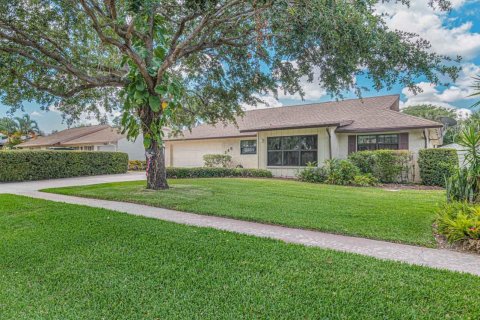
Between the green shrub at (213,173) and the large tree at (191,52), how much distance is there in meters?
4.05

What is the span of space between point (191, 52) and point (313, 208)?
5.86 metres

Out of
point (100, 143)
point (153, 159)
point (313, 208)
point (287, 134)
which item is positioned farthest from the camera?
point (100, 143)

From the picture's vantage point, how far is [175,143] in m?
23.8

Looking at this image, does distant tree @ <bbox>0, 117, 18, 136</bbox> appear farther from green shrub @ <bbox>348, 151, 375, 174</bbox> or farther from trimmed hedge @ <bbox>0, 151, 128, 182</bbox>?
green shrub @ <bbox>348, 151, 375, 174</bbox>

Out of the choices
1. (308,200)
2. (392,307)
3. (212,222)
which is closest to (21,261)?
(212,222)

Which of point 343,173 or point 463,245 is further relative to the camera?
point 343,173

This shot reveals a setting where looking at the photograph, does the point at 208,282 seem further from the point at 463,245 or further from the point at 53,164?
the point at 53,164

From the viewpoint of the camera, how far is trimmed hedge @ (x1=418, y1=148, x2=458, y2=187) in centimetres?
1196

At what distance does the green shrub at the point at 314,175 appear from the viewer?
1381 centimetres

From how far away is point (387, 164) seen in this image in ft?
43.1

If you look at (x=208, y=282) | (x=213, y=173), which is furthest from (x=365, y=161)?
(x=208, y=282)

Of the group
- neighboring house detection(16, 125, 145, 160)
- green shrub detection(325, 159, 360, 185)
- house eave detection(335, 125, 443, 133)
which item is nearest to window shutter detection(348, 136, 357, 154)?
house eave detection(335, 125, 443, 133)

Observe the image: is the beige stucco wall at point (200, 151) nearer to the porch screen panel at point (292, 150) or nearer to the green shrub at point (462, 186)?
the porch screen panel at point (292, 150)

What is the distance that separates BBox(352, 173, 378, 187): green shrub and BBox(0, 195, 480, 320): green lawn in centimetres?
901
